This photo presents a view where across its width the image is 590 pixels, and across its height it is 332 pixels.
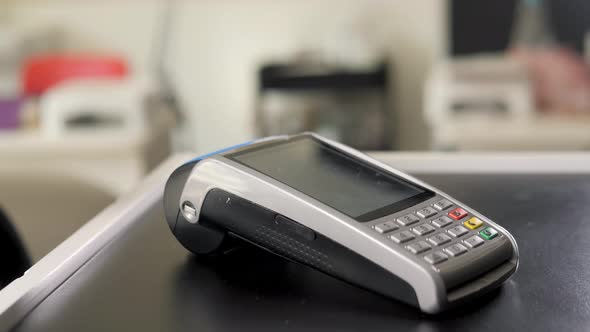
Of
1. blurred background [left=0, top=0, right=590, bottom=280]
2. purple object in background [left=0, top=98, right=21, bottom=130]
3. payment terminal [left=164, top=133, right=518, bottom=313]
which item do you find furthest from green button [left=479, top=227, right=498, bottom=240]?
purple object in background [left=0, top=98, right=21, bottom=130]

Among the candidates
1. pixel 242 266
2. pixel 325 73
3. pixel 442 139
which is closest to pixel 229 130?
pixel 325 73

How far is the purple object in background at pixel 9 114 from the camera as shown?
1992 mm

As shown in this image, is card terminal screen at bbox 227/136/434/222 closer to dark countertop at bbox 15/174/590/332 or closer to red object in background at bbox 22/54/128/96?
dark countertop at bbox 15/174/590/332

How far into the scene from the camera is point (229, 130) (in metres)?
3.11

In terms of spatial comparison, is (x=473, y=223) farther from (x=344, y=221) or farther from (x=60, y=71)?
(x=60, y=71)

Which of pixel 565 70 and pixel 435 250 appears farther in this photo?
pixel 565 70

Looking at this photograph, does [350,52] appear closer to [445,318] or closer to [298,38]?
[298,38]

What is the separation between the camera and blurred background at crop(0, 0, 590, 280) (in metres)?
1.88

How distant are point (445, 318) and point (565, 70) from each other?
1.97 metres

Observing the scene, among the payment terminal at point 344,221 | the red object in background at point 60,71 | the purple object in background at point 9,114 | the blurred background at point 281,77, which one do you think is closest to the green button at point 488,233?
the payment terminal at point 344,221

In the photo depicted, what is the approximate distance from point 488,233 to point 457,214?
0.08ft

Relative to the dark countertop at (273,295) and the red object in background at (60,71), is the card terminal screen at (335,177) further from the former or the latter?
the red object in background at (60,71)

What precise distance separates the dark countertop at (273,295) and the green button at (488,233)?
30 mm

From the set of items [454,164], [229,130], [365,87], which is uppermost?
[454,164]
